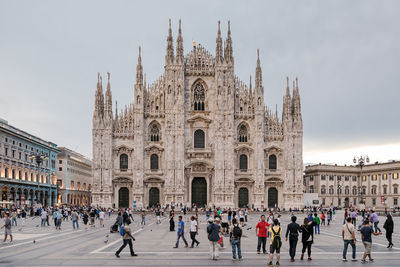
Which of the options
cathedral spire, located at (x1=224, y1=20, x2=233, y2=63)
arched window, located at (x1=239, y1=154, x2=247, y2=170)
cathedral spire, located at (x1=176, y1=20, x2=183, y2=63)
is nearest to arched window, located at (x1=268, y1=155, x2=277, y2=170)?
arched window, located at (x1=239, y1=154, x2=247, y2=170)

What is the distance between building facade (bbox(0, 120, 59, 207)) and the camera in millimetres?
66625

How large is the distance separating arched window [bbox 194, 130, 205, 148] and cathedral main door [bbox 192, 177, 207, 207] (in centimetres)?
479

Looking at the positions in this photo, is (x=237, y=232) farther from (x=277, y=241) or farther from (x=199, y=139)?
(x=199, y=139)

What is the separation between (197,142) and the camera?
2736 inches

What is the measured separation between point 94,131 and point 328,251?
168ft

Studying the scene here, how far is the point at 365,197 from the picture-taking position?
104 m

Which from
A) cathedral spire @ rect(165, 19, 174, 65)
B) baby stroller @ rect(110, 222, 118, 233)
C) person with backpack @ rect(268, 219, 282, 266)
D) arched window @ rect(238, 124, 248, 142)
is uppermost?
cathedral spire @ rect(165, 19, 174, 65)

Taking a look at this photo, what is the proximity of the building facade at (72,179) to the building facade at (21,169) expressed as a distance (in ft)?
40.2

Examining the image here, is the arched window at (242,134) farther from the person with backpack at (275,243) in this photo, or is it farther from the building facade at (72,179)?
the person with backpack at (275,243)

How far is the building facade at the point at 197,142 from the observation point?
6775 centimetres

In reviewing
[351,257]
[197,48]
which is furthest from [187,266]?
[197,48]

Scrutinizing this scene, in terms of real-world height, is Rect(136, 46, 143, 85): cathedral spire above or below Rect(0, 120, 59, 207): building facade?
above

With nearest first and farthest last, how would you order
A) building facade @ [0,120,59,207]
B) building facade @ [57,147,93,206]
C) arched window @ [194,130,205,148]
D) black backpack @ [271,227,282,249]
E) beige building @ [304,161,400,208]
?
black backpack @ [271,227,282,249]
building facade @ [0,120,59,207]
arched window @ [194,130,205,148]
beige building @ [304,161,400,208]
building facade @ [57,147,93,206]

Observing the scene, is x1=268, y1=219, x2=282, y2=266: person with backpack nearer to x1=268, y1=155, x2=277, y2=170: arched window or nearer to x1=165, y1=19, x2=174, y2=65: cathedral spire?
x1=268, y1=155, x2=277, y2=170: arched window
